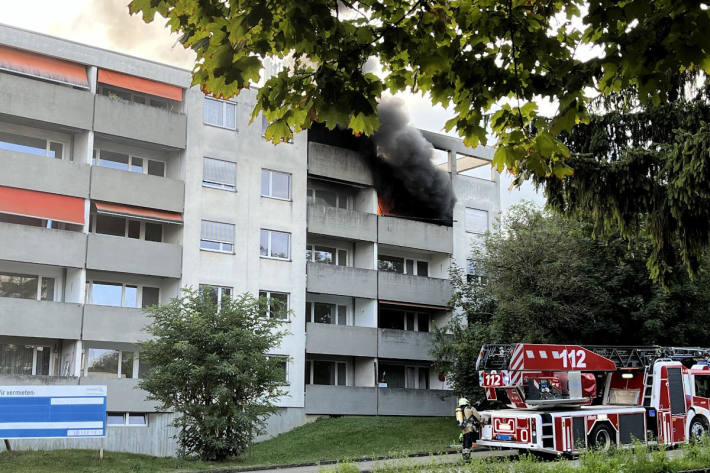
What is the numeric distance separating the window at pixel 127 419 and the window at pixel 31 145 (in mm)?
10808

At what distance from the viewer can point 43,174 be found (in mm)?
33188

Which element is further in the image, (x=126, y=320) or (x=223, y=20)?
(x=126, y=320)

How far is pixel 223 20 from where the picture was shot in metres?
6.95

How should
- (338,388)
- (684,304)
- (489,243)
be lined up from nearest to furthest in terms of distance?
(684,304), (489,243), (338,388)

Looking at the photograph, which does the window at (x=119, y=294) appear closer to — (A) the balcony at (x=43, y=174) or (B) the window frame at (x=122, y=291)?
(B) the window frame at (x=122, y=291)

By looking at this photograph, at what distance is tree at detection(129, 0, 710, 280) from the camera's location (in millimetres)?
6637

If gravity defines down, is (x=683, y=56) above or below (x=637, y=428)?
above

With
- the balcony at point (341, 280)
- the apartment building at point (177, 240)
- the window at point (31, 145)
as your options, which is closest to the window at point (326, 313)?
the apartment building at point (177, 240)

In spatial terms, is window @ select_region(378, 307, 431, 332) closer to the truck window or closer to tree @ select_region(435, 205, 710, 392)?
tree @ select_region(435, 205, 710, 392)

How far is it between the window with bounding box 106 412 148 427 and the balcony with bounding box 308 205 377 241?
37.9 feet

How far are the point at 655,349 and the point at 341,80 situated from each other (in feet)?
65.7

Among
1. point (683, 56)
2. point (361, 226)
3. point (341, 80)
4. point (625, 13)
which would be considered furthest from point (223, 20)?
point (361, 226)

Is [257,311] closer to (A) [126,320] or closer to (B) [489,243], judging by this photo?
(A) [126,320]

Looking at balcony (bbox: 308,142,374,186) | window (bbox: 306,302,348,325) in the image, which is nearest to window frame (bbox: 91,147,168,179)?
balcony (bbox: 308,142,374,186)
